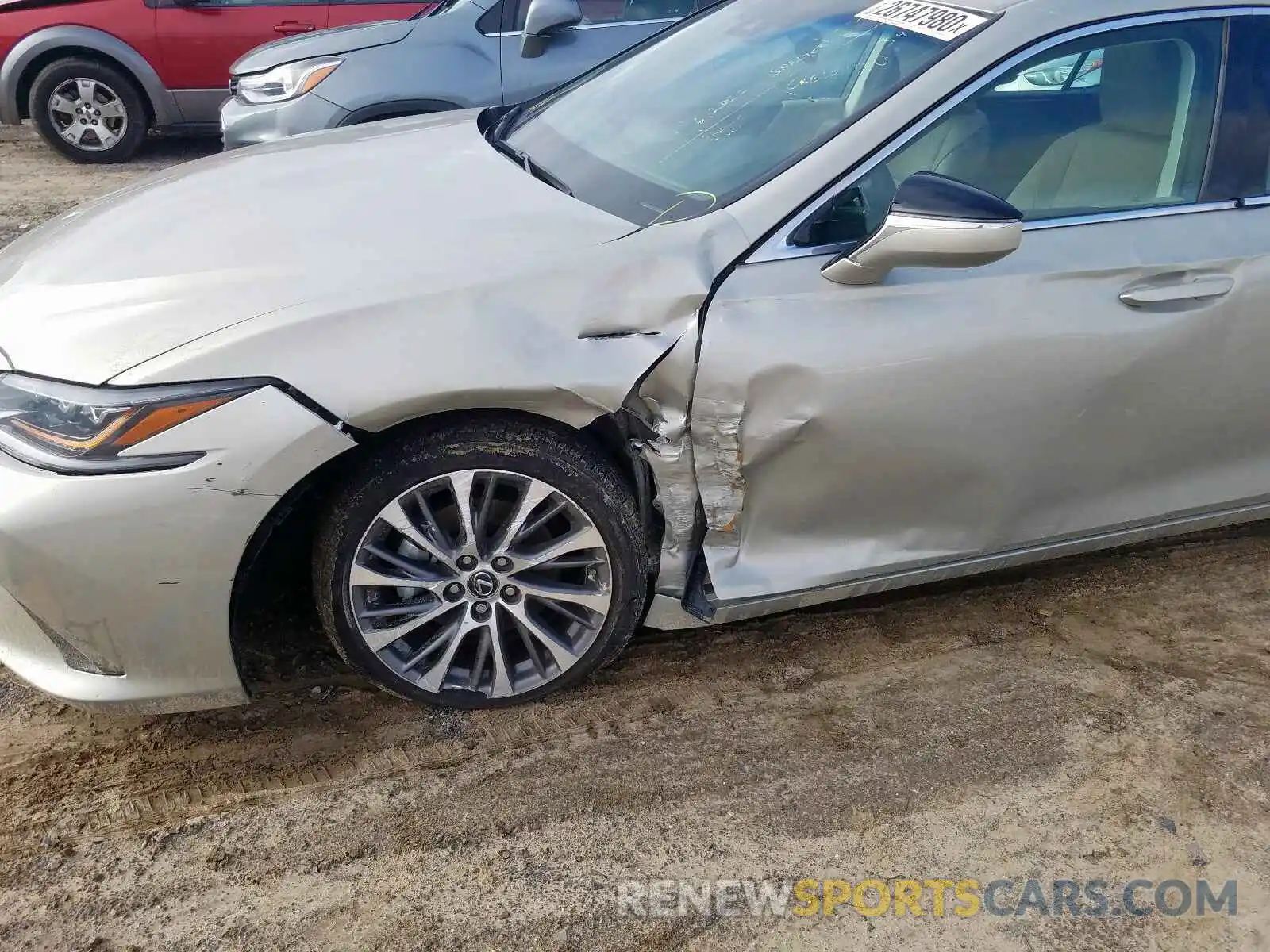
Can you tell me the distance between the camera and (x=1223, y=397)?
2695 millimetres

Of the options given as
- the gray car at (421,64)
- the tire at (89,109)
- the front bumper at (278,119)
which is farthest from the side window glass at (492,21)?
the tire at (89,109)

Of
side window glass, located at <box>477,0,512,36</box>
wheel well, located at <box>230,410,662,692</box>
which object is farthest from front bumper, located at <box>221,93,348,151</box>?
wheel well, located at <box>230,410,662,692</box>

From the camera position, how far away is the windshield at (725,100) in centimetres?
255

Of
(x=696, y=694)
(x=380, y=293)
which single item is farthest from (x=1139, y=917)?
(x=380, y=293)

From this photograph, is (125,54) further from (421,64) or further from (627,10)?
(627,10)

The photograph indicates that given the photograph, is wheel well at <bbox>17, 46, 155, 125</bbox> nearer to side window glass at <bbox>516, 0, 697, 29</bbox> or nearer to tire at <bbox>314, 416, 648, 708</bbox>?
side window glass at <bbox>516, 0, 697, 29</bbox>

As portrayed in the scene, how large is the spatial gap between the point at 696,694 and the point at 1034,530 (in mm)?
946

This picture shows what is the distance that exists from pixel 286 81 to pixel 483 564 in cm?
408

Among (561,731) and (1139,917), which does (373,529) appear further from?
(1139,917)

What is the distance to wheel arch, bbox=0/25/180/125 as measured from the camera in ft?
24.0

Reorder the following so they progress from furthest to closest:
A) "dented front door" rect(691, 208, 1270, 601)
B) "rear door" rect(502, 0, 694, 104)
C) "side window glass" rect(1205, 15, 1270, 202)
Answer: "rear door" rect(502, 0, 694, 104) → "side window glass" rect(1205, 15, 1270, 202) → "dented front door" rect(691, 208, 1270, 601)

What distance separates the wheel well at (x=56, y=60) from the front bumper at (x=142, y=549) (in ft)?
20.6

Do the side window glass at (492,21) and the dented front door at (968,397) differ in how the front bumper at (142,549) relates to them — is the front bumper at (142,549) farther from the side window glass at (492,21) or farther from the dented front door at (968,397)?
the side window glass at (492,21)

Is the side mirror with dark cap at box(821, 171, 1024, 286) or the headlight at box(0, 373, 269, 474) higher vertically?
the side mirror with dark cap at box(821, 171, 1024, 286)
